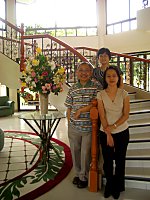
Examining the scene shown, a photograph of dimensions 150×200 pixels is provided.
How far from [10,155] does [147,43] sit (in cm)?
606

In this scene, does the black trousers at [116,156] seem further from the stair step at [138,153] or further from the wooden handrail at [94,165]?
the stair step at [138,153]

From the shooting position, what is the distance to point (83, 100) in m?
2.93

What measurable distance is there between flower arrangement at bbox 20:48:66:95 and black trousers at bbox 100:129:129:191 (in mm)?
1205

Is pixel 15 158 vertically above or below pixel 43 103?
below

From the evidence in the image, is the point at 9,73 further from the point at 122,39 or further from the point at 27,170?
the point at 122,39

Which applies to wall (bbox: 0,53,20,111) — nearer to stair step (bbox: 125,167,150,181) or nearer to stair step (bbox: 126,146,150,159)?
stair step (bbox: 126,146,150,159)

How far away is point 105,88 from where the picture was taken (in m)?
2.83

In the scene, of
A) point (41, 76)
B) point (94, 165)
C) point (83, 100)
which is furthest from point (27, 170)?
point (83, 100)

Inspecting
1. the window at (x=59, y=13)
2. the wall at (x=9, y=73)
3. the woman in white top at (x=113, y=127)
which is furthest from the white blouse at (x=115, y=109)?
the window at (x=59, y=13)

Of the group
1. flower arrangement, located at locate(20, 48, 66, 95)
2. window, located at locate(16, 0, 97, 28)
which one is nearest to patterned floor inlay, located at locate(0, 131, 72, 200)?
flower arrangement, located at locate(20, 48, 66, 95)

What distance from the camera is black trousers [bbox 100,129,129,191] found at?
2664mm

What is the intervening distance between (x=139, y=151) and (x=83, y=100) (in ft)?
4.07

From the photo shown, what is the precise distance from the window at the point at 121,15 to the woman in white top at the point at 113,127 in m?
7.67

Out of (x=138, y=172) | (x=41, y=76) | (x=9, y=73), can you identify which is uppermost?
(x=9, y=73)
